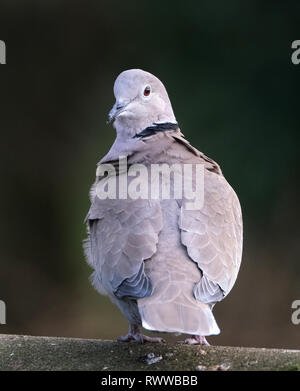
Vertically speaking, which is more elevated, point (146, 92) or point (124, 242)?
point (146, 92)

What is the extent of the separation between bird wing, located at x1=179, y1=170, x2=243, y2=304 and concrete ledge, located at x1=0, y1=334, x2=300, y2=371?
0.25 meters

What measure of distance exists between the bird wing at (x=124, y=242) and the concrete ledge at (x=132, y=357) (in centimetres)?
26

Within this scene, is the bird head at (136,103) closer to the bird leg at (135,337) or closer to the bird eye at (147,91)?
the bird eye at (147,91)

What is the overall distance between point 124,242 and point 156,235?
0.15m

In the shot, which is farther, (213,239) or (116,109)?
(116,109)

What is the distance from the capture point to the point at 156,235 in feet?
10.9

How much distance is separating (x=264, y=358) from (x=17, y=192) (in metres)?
4.00

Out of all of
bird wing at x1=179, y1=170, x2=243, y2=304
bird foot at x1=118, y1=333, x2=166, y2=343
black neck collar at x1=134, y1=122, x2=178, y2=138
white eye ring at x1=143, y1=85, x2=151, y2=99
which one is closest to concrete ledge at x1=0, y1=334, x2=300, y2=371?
bird foot at x1=118, y1=333, x2=166, y2=343

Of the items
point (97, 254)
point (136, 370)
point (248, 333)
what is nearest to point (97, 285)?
point (97, 254)

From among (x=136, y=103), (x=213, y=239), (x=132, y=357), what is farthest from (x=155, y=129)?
(x=132, y=357)

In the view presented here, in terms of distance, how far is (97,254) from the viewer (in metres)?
3.59

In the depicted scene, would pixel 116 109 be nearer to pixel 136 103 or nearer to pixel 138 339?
pixel 136 103
